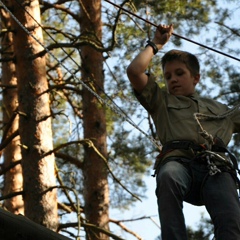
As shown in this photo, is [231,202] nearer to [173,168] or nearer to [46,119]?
[173,168]

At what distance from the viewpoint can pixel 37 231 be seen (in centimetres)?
463

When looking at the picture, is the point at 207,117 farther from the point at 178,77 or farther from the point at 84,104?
the point at 84,104

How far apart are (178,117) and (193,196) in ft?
1.74

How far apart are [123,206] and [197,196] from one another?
9559 millimetres

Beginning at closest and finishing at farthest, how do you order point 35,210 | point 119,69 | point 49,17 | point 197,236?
1. point 35,210
2. point 197,236
3. point 119,69
4. point 49,17

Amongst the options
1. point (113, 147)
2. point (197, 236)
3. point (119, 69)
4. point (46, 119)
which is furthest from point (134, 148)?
point (46, 119)

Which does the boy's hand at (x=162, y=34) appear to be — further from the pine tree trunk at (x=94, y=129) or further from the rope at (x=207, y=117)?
the pine tree trunk at (x=94, y=129)

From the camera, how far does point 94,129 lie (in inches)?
489

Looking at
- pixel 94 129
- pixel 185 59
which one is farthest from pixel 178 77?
pixel 94 129

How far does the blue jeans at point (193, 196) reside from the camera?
4758 millimetres

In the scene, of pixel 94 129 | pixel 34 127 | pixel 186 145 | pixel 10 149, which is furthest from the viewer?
pixel 10 149

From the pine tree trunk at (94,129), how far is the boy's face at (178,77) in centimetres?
→ 585

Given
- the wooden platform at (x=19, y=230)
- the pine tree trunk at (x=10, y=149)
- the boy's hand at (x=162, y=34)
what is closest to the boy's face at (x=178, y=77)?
the boy's hand at (x=162, y=34)

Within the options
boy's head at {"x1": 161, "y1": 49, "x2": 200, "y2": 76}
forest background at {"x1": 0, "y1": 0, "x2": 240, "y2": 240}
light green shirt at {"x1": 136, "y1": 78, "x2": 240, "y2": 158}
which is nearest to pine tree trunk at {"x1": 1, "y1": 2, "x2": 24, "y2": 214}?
forest background at {"x1": 0, "y1": 0, "x2": 240, "y2": 240}
